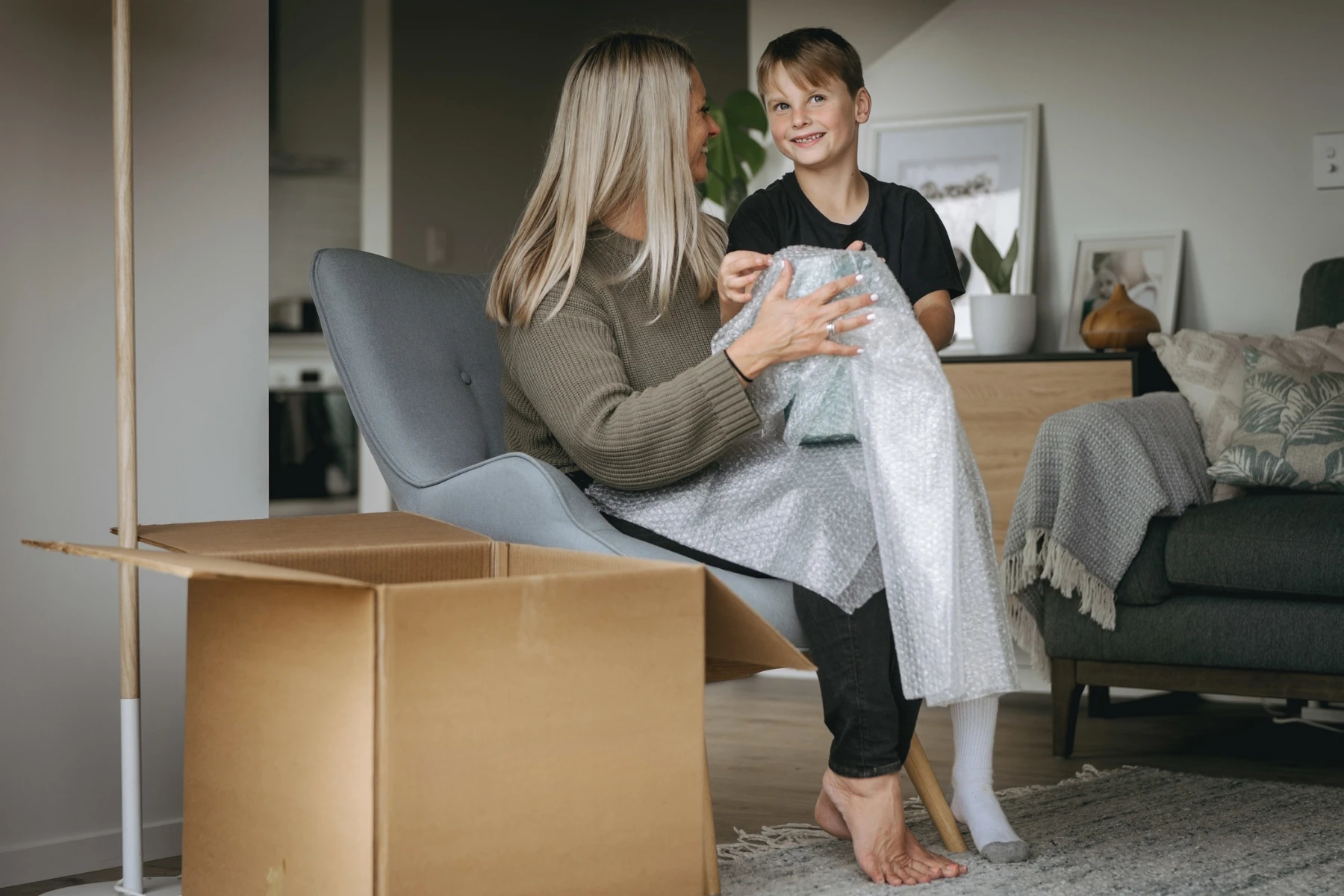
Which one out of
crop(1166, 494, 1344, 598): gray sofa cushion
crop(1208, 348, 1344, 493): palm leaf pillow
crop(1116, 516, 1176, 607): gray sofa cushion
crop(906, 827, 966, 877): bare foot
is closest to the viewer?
crop(906, 827, 966, 877): bare foot

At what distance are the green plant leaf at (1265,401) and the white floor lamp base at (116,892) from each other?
6.07 ft

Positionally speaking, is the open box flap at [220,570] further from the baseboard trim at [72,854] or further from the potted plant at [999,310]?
the potted plant at [999,310]

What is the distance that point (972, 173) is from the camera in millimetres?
3324

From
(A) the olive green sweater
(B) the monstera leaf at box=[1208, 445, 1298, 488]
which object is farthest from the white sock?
(B) the monstera leaf at box=[1208, 445, 1298, 488]

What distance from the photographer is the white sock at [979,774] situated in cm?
156

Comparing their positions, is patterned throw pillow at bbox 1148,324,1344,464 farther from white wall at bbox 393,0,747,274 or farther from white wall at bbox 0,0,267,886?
white wall at bbox 393,0,747,274

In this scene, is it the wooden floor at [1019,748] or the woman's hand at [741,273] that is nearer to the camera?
the woman's hand at [741,273]

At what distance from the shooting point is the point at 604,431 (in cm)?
139

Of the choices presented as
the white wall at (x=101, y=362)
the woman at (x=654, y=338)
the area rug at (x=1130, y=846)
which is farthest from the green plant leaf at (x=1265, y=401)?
the white wall at (x=101, y=362)

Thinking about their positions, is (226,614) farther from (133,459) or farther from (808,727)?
(808,727)

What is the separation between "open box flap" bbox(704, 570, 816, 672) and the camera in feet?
3.37

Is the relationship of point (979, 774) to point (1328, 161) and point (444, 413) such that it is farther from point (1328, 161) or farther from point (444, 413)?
point (1328, 161)

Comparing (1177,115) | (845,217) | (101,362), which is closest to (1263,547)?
(845,217)

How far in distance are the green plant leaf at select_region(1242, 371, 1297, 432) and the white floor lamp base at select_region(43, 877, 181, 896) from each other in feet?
6.07
